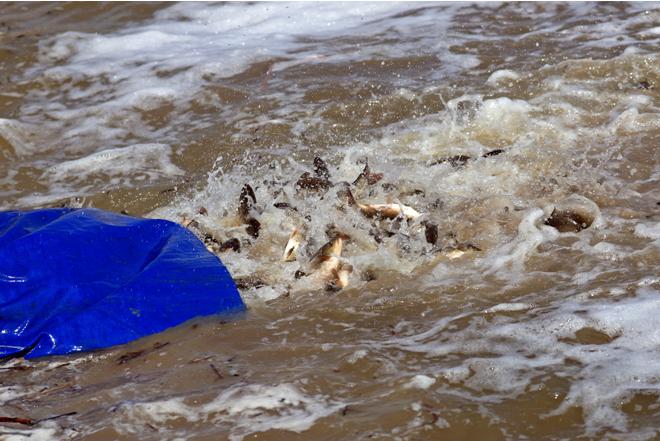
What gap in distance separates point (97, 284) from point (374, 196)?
4.10ft

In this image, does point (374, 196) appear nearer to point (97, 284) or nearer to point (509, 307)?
point (509, 307)

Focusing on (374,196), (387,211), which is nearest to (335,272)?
(387,211)

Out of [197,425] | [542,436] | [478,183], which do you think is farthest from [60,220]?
[542,436]

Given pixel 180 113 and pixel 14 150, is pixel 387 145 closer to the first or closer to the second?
pixel 180 113

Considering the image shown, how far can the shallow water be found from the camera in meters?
2.47

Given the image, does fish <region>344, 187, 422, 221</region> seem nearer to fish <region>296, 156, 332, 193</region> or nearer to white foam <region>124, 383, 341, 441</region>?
fish <region>296, 156, 332, 193</region>

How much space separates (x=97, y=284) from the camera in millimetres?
3227

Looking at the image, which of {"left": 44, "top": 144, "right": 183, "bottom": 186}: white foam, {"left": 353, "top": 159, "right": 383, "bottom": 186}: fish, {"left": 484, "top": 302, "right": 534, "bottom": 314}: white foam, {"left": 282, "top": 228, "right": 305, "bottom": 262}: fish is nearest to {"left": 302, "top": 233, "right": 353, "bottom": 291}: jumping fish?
{"left": 282, "top": 228, "right": 305, "bottom": 262}: fish

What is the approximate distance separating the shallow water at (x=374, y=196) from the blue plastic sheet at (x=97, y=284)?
0.09 meters

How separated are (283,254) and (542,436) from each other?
1.62m

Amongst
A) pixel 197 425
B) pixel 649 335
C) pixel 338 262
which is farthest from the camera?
pixel 338 262

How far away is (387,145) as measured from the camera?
4.62m

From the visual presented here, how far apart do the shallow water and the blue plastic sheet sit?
87mm

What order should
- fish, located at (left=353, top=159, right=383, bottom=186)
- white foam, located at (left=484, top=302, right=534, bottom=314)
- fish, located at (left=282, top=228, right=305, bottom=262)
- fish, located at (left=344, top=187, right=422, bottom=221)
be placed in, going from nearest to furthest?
white foam, located at (left=484, top=302, right=534, bottom=314) → fish, located at (left=282, top=228, right=305, bottom=262) → fish, located at (left=344, top=187, right=422, bottom=221) → fish, located at (left=353, top=159, right=383, bottom=186)
